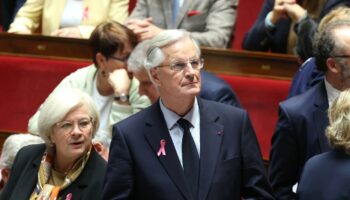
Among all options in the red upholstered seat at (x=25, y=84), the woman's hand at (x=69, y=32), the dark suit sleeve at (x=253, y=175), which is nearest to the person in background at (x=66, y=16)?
the woman's hand at (x=69, y=32)

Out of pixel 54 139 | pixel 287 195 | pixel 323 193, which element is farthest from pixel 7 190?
A: pixel 323 193

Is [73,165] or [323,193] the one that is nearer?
[323,193]

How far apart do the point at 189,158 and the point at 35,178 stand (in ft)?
1.46

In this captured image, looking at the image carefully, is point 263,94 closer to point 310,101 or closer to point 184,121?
point 310,101

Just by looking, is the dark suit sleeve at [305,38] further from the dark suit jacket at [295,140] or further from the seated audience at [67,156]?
the seated audience at [67,156]

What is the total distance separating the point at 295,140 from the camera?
177 cm

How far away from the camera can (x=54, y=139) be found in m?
1.88

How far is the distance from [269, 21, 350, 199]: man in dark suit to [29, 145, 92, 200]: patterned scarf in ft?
1.36

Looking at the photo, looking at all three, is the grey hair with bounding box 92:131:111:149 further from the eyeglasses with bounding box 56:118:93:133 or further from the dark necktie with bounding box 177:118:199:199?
the dark necktie with bounding box 177:118:199:199

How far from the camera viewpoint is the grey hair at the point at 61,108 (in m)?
1.85

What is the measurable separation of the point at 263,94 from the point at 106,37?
520 millimetres

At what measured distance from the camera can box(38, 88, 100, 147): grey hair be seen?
1.85 meters

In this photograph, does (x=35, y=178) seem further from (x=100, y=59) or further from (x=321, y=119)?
(x=321, y=119)

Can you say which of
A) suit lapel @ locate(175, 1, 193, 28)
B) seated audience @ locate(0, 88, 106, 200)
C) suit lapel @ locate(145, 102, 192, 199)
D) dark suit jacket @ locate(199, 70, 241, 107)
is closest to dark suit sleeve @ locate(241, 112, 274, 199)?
suit lapel @ locate(145, 102, 192, 199)
